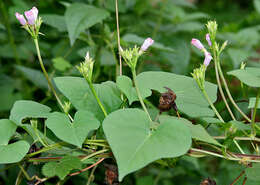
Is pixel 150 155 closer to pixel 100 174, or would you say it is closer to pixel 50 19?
pixel 100 174

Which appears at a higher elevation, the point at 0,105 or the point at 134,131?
the point at 134,131

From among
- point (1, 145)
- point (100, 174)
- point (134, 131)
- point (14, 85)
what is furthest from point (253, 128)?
point (14, 85)

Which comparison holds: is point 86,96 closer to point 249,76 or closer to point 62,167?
point 62,167

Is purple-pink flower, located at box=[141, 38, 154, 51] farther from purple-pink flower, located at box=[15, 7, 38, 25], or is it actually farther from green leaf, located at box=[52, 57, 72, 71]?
green leaf, located at box=[52, 57, 72, 71]

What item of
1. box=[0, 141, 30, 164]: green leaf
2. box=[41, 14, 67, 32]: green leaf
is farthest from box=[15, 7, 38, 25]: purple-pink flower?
box=[41, 14, 67, 32]: green leaf

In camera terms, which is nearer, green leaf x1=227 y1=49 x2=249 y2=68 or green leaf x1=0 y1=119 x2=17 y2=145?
green leaf x1=0 y1=119 x2=17 y2=145

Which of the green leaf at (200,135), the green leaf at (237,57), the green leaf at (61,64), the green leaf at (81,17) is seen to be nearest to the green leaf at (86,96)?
the green leaf at (200,135)
